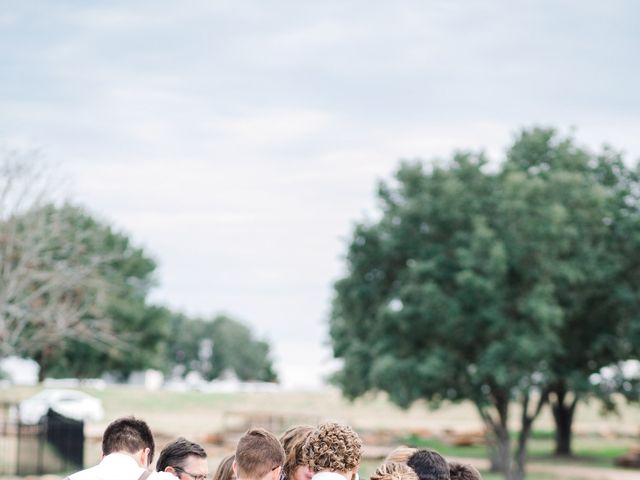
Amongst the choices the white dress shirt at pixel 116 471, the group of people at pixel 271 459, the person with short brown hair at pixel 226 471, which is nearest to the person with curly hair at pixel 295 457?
the group of people at pixel 271 459

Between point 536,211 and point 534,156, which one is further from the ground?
point 534,156

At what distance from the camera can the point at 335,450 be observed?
486 centimetres

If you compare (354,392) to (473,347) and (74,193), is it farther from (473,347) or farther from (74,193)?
(74,193)

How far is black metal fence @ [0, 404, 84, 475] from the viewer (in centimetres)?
2183

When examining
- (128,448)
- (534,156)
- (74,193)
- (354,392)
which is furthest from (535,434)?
(128,448)

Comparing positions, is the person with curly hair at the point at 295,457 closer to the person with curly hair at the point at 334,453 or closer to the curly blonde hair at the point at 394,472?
the person with curly hair at the point at 334,453

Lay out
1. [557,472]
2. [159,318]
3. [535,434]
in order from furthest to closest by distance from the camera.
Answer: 1. [159,318]
2. [535,434]
3. [557,472]

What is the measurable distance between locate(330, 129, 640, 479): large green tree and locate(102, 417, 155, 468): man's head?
19851 mm

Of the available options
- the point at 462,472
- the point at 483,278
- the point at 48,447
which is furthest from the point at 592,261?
the point at 462,472

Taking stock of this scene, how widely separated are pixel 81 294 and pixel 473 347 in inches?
481

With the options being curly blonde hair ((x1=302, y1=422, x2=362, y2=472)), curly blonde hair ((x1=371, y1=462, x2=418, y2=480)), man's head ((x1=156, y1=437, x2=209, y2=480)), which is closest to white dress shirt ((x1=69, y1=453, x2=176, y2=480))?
man's head ((x1=156, y1=437, x2=209, y2=480))

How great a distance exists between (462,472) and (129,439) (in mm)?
1753

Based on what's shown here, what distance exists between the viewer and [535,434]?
48.2 metres

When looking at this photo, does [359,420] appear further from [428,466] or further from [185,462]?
[428,466]
